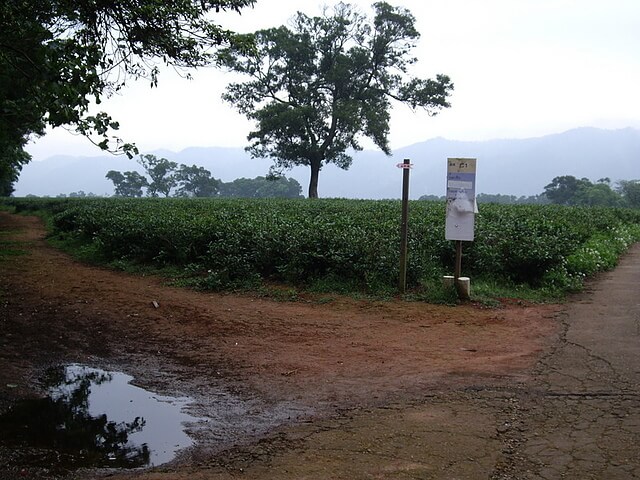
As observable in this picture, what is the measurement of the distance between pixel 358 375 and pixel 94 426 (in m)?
A: 2.27

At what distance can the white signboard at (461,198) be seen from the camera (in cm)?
755

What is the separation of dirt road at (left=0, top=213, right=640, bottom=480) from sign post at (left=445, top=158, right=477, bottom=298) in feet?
3.62

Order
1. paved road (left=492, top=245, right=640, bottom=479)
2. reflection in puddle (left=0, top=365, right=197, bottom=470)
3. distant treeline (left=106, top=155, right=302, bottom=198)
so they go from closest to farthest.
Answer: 1. paved road (left=492, top=245, right=640, bottom=479)
2. reflection in puddle (left=0, top=365, right=197, bottom=470)
3. distant treeline (left=106, top=155, right=302, bottom=198)

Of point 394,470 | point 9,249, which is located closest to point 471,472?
point 394,470

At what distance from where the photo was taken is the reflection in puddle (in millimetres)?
3479

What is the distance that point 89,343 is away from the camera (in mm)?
6102

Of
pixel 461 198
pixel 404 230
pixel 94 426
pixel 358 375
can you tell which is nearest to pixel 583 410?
pixel 358 375

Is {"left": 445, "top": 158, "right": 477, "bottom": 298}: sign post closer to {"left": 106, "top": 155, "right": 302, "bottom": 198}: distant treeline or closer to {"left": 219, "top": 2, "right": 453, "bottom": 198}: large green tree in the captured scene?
{"left": 219, "top": 2, "right": 453, "bottom": 198}: large green tree

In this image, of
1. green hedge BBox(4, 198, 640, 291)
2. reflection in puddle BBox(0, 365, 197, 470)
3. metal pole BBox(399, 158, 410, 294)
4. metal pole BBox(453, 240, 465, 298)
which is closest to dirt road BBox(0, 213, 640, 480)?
reflection in puddle BBox(0, 365, 197, 470)

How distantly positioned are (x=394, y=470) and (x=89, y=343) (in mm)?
4279

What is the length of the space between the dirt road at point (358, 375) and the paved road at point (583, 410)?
0.01m

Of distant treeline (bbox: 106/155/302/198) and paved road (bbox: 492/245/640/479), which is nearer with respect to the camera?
paved road (bbox: 492/245/640/479)

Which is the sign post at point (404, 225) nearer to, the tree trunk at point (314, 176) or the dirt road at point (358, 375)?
the dirt road at point (358, 375)

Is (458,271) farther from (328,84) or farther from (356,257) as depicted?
(328,84)
